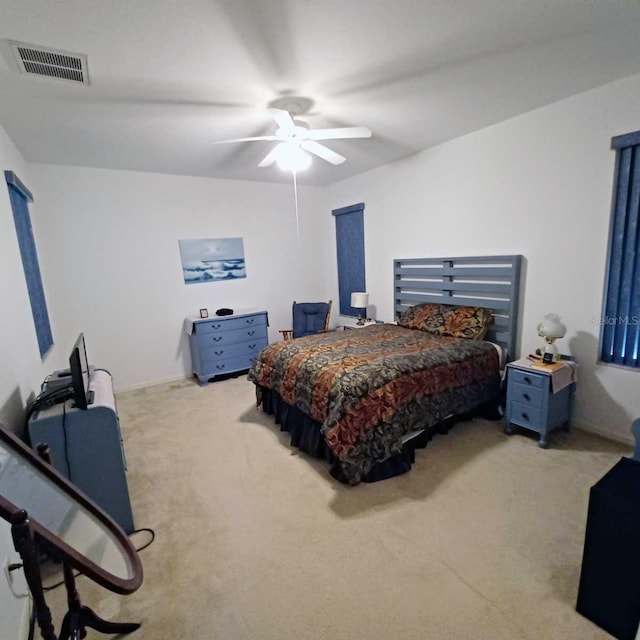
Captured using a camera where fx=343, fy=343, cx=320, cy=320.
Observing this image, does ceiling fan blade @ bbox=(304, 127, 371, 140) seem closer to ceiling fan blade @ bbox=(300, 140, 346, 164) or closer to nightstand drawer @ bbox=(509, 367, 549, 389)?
ceiling fan blade @ bbox=(300, 140, 346, 164)

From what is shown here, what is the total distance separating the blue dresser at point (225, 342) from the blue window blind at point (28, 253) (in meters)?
1.46

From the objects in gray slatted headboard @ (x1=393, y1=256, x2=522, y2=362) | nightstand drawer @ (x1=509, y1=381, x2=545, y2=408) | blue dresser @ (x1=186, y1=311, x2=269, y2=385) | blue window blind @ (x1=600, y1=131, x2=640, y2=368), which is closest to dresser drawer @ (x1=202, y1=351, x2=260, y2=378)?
blue dresser @ (x1=186, y1=311, x2=269, y2=385)

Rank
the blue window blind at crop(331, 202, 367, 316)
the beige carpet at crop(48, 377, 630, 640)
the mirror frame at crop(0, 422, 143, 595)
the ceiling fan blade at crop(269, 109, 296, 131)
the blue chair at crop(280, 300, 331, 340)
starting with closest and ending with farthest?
the mirror frame at crop(0, 422, 143, 595) < the beige carpet at crop(48, 377, 630, 640) < the ceiling fan blade at crop(269, 109, 296, 131) < the blue window blind at crop(331, 202, 367, 316) < the blue chair at crop(280, 300, 331, 340)

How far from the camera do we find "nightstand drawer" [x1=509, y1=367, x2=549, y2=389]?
2.55 m

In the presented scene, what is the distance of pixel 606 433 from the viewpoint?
2688 mm

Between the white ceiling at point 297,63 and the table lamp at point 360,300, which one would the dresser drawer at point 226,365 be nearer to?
the table lamp at point 360,300

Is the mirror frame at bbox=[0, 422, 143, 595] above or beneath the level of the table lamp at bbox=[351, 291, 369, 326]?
beneath

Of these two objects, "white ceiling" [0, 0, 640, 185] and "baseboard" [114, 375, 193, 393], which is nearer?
"white ceiling" [0, 0, 640, 185]

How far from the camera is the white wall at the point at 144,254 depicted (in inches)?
146

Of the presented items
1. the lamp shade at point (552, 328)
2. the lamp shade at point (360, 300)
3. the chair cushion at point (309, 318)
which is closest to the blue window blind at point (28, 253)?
the chair cushion at point (309, 318)

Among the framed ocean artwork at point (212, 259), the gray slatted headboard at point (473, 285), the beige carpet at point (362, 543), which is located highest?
the framed ocean artwork at point (212, 259)

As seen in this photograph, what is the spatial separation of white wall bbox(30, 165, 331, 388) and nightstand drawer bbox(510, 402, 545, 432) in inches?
134

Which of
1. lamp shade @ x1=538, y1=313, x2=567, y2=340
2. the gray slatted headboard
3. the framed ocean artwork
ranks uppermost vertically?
the framed ocean artwork

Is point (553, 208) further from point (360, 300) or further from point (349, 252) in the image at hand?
point (349, 252)
